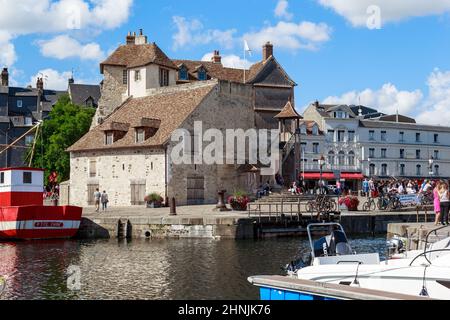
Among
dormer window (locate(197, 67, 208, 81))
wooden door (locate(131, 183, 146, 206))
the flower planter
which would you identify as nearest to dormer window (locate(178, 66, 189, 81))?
dormer window (locate(197, 67, 208, 81))

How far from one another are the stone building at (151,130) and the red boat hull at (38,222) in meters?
9.21

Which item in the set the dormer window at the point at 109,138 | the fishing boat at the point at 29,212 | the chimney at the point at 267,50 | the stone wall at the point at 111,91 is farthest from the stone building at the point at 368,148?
the fishing boat at the point at 29,212

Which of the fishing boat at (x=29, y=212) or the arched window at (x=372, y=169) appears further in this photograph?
the arched window at (x=372, y=169)

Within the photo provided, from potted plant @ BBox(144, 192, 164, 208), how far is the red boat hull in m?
7.85

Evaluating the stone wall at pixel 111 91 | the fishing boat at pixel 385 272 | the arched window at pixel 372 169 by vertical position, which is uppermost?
the stone wall at pixel 111 91

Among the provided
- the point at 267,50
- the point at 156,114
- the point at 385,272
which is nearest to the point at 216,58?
the point at 267,50

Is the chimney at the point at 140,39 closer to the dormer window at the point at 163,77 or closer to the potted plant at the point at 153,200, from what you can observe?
the dormer window at the point at 163,77

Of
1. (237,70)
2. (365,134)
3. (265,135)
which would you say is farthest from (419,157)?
(265,135)

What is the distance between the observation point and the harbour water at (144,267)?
17.1m

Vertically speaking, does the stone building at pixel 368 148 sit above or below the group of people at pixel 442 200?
above

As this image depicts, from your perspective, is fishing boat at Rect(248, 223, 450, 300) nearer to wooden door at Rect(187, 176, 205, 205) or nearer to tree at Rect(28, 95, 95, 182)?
wooden door at Rect(187, 176, 205, 205)
